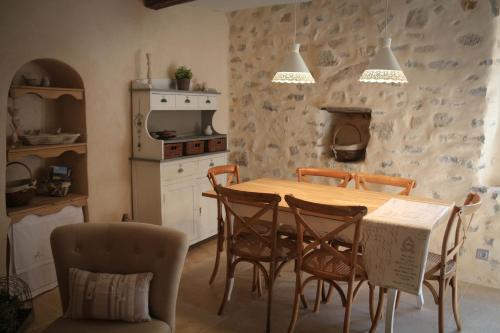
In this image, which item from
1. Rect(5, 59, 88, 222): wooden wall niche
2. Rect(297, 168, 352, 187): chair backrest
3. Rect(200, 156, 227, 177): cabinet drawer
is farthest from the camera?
Rect(200, 156, 227, 177): cabinet drawer

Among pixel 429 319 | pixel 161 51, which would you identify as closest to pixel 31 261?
pixel 161 51

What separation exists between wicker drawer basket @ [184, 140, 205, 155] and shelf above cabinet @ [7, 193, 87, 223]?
1012 mm

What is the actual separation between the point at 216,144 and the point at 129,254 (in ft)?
7.71

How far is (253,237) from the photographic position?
3053mm

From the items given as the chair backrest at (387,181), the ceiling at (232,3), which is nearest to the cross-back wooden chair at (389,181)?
the chair backrest at (387,181)

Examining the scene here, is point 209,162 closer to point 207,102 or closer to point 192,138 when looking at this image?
point 192,138

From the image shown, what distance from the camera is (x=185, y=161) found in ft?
13.3

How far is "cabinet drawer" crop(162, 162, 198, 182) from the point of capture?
3.86m

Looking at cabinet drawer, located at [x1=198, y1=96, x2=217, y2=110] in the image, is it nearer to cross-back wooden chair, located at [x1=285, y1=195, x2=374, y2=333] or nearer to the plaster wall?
the plaster wall

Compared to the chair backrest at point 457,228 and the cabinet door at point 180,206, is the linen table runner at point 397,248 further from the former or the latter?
the cabinet door at point 180,206

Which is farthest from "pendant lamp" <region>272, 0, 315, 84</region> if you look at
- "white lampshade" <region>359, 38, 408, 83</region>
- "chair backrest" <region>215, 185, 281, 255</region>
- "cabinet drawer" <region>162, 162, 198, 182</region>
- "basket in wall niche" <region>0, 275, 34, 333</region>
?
"basket in wall niche" <region>0, 275, 34, 333</region>

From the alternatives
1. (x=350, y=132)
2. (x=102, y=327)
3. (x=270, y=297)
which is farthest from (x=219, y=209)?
(x=350, y=132)

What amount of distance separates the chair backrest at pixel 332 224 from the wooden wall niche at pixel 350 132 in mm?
1631

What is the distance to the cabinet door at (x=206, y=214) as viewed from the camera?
429cm
